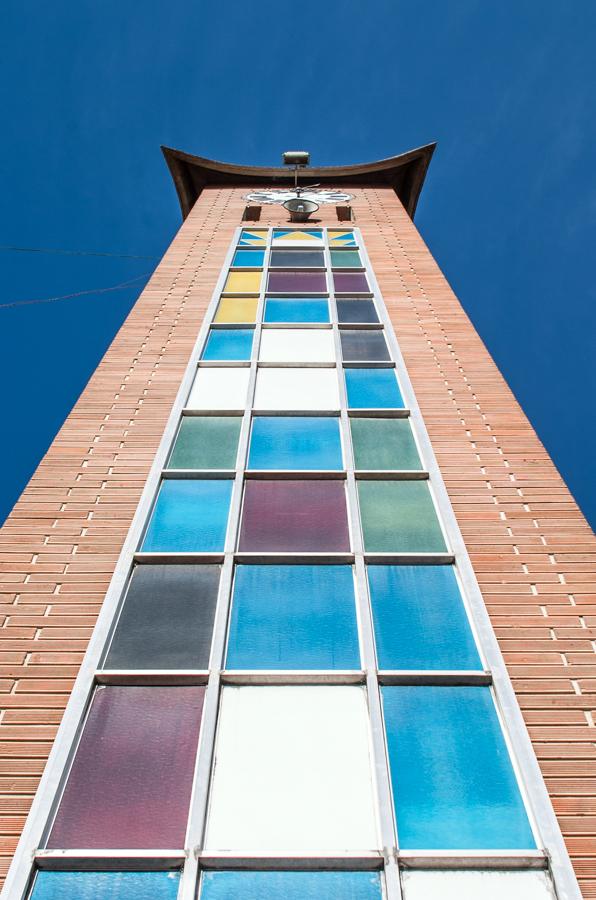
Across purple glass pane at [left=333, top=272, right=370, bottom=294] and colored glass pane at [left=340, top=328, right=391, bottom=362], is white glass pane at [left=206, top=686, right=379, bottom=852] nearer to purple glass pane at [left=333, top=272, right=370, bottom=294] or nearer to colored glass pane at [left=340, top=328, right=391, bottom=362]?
colored glass pane at [left=340, top=328, right=391, bottom=362]

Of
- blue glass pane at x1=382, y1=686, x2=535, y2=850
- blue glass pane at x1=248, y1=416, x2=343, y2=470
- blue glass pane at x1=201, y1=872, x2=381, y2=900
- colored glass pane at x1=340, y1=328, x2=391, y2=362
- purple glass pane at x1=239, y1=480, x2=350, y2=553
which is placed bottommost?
blue glass pane at x1=201, y1=872, x2=381, y2=900

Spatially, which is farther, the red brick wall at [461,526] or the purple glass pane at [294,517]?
the purple glass pane at [294,517]

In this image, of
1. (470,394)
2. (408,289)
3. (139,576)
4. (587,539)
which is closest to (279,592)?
(139,576)

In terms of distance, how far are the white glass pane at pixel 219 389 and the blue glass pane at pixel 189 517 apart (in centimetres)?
156

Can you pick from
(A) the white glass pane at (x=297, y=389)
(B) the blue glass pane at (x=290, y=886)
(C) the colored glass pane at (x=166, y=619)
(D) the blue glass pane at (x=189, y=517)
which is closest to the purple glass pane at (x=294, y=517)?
(D) the blue glass pane at (x=189, y=517)

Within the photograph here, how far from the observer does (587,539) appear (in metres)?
5.92

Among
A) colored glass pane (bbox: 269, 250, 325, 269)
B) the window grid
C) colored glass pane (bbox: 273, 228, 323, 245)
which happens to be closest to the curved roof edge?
colored glass pane (bbox: 273, 228, 323, 245)

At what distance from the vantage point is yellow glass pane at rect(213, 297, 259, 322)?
10.3 meters

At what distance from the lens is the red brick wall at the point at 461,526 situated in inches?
168

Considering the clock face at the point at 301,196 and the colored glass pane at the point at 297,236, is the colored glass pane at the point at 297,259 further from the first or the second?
the clock face at the point at 301,196

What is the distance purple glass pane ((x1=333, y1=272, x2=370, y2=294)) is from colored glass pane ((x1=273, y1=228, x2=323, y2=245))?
7.64 ft

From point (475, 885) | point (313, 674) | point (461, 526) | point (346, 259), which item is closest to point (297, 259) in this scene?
point (346, 259)

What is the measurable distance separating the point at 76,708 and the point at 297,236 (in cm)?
1164

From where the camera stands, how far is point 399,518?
19.8ft
